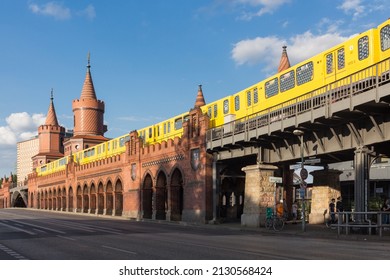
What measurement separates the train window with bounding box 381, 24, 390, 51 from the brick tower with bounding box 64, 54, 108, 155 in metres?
75.3

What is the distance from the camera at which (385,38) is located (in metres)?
21.1

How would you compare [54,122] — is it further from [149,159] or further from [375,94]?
[375,94]

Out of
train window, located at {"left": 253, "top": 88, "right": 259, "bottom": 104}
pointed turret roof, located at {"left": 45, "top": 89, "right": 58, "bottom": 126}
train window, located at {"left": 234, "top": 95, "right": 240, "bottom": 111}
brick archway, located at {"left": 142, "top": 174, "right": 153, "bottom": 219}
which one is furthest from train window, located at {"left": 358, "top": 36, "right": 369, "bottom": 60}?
pointed turret roof, located at {"left": 45, "top": 89, "right": 58, "bottom": 126}

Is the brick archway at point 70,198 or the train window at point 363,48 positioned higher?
the train window at point 363,48

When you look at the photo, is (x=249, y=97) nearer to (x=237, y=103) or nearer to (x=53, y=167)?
(x=237, y=103)

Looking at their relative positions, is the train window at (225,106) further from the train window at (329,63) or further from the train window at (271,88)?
the train window at (329,63)

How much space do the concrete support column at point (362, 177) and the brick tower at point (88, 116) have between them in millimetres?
73217

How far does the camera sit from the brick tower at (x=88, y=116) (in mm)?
92625

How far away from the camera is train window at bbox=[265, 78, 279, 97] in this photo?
29484 mm

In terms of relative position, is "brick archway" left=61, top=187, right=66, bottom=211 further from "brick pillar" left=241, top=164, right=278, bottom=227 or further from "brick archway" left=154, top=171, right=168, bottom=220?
"brick pillar" left=241, top=164, right=278, bottom=227

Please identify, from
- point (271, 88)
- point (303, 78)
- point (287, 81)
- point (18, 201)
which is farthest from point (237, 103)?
point (18, 201)

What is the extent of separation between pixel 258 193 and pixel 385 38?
13.2 meters

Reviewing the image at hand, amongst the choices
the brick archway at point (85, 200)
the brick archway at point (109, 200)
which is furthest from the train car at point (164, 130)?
the brick archway at point (85, 200)

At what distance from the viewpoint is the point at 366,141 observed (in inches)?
903
